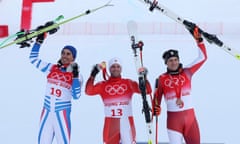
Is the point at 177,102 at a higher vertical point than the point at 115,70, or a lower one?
lower

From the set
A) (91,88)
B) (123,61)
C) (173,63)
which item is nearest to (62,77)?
(91,88)

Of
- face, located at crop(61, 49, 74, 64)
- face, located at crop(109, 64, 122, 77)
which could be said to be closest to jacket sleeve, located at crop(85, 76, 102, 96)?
face, located at crop(109, 64, 122, 77)

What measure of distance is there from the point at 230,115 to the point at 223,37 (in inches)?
56.5

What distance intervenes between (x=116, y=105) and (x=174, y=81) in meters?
0.45

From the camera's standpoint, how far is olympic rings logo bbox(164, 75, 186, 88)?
3.46 metres

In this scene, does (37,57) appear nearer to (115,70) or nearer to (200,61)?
(115,70)

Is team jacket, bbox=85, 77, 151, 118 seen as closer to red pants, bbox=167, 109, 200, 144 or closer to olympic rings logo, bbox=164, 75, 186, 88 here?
olympic rings logo, bbox=164, 75, 186, 88

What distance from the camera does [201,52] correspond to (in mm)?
3541

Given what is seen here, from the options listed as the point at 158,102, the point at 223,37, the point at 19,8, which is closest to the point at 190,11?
the point at 223,37

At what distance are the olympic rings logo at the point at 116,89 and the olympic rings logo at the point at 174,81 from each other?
31 cm

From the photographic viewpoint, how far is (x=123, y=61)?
531cm

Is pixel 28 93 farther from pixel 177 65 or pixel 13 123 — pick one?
pixel 177 65

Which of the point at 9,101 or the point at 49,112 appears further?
the point at 9,101

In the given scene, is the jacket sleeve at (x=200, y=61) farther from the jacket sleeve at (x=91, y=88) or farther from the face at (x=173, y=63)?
the jacket sleeve at (x=91, y=88)
